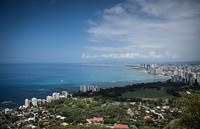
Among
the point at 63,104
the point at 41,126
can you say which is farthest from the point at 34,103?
the point at 41,126

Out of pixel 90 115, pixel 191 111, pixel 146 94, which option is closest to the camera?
pixel 191 111

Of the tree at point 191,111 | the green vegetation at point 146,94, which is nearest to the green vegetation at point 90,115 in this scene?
the green vegetation at point 146,94

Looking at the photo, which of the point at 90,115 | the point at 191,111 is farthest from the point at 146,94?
the point at 191,111

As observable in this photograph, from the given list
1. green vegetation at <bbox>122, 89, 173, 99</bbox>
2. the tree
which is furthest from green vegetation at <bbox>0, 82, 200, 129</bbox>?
the tree

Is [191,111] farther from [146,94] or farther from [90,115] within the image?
[146,94]

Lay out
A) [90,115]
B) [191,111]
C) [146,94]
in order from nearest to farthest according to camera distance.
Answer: [191,111] < [90,115] < [146,94]

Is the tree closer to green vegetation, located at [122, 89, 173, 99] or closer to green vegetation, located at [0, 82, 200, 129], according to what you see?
green vegetation, located at [0, 82, 200, 129]

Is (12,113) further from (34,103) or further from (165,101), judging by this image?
(165,101)

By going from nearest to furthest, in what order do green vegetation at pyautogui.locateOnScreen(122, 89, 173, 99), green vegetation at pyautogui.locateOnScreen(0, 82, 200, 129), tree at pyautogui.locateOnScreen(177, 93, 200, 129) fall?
tree at pyautogui.locateOnScreen(177, 93, 200, 129)
green vegetation at pyautogui.locateOnScreen(0, 82, 200, 129)
green vegetation at pyautogui.locateOnScreen(122, 89, 173, 99)
